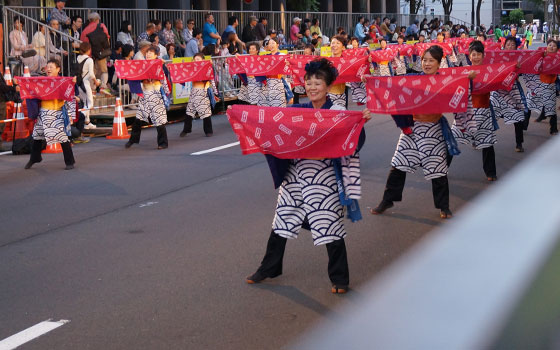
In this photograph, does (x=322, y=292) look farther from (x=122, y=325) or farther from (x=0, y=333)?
(x=0, y=333)

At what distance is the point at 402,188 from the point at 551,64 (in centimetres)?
696

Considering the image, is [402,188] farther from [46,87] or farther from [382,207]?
[46,87]

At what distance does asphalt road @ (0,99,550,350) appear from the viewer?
5137 millimetres

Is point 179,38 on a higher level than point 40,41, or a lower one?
higher

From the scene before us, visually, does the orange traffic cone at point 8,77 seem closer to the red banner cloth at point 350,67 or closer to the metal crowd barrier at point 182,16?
the metal crowd barrier at point 182,16

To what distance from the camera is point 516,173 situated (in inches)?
43.0

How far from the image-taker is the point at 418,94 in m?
7.93

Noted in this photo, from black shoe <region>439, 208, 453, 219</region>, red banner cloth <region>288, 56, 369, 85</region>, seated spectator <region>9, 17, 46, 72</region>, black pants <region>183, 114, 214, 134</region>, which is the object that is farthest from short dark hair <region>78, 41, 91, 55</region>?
black shoe <region>439, 208, 453, 219</region>

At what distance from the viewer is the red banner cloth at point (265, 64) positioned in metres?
16.1

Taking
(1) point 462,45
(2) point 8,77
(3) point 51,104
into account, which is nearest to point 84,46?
(2) point 8,77

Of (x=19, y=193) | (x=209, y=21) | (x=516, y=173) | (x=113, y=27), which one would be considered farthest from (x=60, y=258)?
(x=209, y=21)

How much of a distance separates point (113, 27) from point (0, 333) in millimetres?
15420

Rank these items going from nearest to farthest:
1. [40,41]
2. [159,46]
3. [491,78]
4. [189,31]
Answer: [491,78] < [40,41] < [159,46] < [189,31]

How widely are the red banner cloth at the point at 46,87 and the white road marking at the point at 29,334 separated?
658 centimetres
